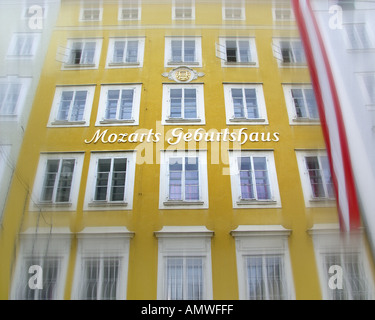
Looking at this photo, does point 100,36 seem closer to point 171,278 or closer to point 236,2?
point 236,2

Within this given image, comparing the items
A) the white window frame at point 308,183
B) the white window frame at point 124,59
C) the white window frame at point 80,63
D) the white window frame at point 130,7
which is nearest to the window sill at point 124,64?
the white window frame at point 124,59

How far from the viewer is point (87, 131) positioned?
9852mm

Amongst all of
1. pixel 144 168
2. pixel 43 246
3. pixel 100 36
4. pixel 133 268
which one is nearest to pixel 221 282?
pixel 133 268

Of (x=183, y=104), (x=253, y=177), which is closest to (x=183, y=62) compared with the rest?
(x=183, y=104)

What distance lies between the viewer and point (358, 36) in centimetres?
1071

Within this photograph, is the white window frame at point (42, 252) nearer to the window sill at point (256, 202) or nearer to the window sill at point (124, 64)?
the window sill at point (256, 202)

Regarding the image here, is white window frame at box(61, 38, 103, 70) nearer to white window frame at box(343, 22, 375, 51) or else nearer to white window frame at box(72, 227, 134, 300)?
white window frame at box(72, 227, 134, 300)

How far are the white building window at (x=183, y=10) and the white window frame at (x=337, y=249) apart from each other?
7.86m

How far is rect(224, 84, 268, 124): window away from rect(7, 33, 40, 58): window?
5.96 metres

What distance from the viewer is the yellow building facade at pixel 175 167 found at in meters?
7.93

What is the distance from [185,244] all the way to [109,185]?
242 cm

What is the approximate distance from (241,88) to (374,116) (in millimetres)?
3646
